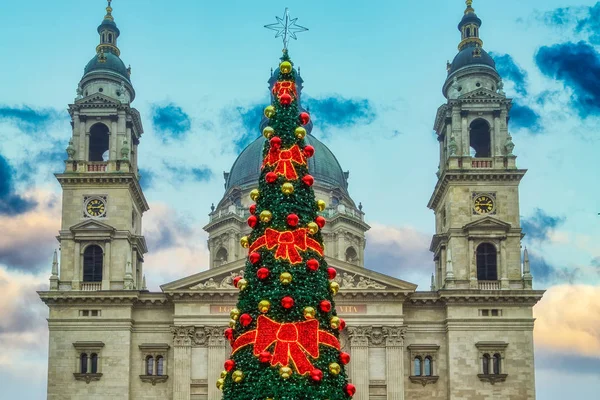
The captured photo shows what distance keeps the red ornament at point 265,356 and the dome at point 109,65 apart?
45520 millimetres

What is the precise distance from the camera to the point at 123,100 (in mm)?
67125

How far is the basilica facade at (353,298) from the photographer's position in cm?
6153

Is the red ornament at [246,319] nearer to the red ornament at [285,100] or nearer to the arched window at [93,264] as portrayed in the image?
the red ornament at [285,100]

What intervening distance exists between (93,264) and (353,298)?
51.8 feet

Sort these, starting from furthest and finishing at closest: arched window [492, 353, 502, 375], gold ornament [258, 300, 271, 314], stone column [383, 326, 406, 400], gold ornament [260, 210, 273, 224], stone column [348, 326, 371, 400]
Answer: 1. arched window [492, 353, 502, 375]
2. stone column [383, 326, 406, 400]
3. stone column [348, 326, 371, 400]
4. gold ornament [260, 210, 273, 224]
5. gold ornament [258, 300, 271, 314]

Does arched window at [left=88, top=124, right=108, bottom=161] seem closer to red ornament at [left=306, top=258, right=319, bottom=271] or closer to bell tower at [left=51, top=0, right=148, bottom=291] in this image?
bell tower at [left=51, top=0, right=148, bottom=291]

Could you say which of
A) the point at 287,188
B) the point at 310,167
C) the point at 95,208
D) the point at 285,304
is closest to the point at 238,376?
the point at 285,304

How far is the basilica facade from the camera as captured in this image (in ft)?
202

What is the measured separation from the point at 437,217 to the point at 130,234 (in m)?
19.9

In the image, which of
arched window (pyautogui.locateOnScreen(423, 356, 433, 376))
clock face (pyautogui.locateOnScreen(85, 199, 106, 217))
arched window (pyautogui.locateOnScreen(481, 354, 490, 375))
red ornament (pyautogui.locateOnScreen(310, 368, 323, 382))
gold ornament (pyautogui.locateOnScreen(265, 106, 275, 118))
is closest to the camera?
red ornament (pyautogui.locateOnScreen(310, 368, 323, 382))

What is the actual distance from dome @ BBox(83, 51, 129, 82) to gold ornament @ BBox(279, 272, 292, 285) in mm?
44861

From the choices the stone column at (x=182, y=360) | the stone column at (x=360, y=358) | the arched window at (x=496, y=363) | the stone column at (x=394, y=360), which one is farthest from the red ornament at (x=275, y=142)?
the arched window at (x=496, y=363)

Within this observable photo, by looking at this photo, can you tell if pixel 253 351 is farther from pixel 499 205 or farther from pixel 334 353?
pixel 499 205

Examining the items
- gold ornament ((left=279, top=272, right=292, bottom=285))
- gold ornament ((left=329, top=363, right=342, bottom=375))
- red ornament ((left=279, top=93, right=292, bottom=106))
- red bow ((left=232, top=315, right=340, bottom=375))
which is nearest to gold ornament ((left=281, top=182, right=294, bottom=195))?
gold ornament ((left=279, top=272, right=292, bottom=285))
